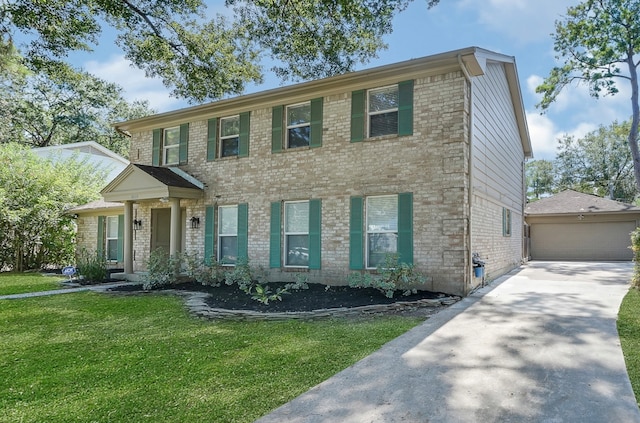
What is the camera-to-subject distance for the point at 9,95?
24375 mm

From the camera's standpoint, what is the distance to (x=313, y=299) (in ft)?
26.2

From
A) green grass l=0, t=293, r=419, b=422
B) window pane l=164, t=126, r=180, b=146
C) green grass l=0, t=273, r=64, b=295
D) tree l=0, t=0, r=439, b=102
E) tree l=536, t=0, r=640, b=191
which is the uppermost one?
tree l=536, t=0, r=640, b=191

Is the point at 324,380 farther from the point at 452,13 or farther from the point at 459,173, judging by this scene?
the point at 452,13

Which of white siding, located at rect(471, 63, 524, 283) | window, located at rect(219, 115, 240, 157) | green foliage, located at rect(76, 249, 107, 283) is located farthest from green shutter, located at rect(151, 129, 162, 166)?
white siding, located at rect(471, 63, 524, 283)

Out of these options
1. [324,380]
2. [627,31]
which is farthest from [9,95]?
[627,31]

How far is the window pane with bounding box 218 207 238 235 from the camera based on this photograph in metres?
11.3

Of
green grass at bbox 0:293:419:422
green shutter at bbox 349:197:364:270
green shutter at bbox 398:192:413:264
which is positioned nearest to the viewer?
green grass at bbox 0:293:419:422

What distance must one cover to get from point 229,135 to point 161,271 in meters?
4.34

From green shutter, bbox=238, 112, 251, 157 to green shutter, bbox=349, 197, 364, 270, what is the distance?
377 centimetres

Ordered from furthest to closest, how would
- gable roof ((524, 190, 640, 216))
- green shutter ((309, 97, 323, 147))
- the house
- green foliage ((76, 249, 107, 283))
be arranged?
1. gable roof ((524, 190, 640, 216))
2. green foliage ((76, 249, 107, 283))
3. green shutter ((309, 97, 323, 147))
4. the house

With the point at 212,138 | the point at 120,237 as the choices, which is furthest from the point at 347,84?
the point at 120,237

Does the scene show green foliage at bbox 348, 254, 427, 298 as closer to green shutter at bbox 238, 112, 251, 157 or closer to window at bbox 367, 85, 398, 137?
window at bbox 367, 85, 398, 137

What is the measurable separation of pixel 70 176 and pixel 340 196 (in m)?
14.2

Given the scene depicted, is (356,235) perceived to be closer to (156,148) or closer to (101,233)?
(156,148)
